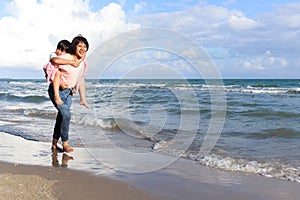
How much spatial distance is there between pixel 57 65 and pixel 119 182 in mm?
1934

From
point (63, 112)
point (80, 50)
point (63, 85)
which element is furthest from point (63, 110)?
point (80, 50)

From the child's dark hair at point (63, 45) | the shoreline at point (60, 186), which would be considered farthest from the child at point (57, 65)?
the shoreline at point (60, 186)

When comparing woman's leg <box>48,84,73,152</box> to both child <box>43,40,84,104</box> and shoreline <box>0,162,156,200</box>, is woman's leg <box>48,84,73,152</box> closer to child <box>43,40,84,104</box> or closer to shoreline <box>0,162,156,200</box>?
child <box>43,40,84,104</box>

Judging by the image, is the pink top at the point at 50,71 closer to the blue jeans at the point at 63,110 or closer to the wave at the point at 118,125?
the blue jeans at the point at 63,110

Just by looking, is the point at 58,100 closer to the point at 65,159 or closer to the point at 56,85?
the point at 56,85

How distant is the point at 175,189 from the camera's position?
378 centimetres

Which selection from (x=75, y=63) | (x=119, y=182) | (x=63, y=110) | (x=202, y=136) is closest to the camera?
(x=119, y=182)

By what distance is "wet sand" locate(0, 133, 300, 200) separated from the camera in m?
3.46

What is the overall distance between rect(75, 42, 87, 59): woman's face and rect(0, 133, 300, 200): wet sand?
58.1 inches

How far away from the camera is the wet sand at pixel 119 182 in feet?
11.3

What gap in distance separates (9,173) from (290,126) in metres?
7.47

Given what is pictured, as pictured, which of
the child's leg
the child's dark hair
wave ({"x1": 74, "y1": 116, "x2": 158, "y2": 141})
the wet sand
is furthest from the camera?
wave ({"x1": 74, "y1": 116, "x2": 158, "y2": 141})

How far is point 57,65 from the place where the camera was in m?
4.87

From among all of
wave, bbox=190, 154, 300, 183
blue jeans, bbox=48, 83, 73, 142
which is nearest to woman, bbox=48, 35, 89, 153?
blue jeans, bbox=48, 83, 73, 142
